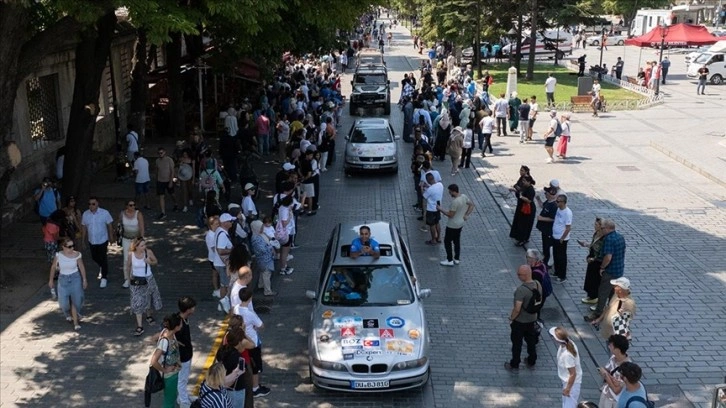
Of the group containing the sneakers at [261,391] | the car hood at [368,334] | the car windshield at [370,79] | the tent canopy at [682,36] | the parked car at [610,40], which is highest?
the tent canopy at [682,36]

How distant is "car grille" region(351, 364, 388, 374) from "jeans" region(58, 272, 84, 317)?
185 inches

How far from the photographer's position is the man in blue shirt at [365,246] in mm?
10242

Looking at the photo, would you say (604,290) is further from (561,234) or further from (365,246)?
(365,246)

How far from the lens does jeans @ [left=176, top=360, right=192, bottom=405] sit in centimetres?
830

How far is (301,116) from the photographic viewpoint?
22.8 metres

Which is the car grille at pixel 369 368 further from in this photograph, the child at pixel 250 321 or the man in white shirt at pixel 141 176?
the man in white shirt at pixel 141 176

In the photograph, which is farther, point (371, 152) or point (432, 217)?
point (371, 152)

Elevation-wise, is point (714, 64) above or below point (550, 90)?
above

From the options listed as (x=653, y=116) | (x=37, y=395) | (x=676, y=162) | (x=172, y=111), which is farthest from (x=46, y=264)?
(x=653, y=116)

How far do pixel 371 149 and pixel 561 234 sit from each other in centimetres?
899

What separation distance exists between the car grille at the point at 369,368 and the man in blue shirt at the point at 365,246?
6.59ft

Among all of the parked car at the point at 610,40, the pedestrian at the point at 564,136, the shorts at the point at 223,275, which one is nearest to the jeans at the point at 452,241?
the shorts at the point at 223,275

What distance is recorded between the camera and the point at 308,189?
16.6 metres

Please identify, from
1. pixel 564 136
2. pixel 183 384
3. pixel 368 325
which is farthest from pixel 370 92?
pixel 183 384
